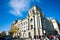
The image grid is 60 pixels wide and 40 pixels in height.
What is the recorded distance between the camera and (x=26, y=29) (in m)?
60.0

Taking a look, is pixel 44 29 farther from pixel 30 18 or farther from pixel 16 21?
pixel 16 21

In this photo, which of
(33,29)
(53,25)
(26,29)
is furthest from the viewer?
(53,25)

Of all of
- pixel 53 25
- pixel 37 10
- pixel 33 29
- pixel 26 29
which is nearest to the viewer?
pixel 33 29

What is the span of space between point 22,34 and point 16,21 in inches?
628

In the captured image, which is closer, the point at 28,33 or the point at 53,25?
the point at 28,33

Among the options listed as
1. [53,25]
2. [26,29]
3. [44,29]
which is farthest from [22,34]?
[53,25]

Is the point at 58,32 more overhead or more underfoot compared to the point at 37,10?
more underfoot

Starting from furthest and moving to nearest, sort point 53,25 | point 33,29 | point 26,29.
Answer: point 53,25 < point 26,29 < point 33,29

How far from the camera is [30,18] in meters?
60.3

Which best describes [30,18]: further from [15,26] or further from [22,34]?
[15,26]

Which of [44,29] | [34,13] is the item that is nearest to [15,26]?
[34,13]

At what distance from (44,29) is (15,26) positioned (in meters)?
20.9

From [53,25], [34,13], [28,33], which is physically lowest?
[28,33]

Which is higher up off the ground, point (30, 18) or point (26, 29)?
point (30, 18)
